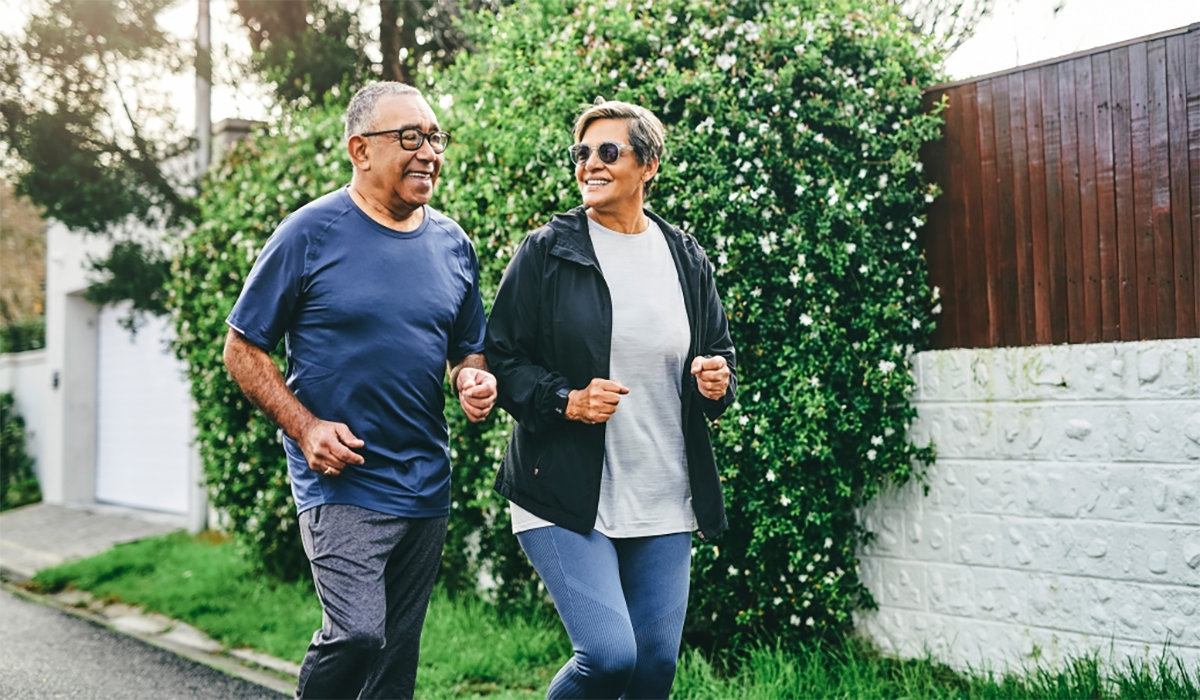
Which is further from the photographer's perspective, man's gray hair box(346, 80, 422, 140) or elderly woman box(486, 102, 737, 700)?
man's gray hair box(346, 80, 422, 140)

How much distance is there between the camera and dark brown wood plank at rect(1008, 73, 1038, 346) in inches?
191

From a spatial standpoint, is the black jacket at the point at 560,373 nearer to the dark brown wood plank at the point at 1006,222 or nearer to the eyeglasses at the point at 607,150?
the eyeglasses at the point at 607,150

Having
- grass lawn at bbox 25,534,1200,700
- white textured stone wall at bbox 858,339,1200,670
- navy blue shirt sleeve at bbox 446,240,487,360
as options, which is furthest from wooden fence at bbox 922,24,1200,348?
navy blue shirt sleeve at bbox 446,240,487,360

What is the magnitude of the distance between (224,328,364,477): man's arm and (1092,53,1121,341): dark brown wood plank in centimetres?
330

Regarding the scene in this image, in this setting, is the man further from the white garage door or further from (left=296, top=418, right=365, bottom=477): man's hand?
the white garage door

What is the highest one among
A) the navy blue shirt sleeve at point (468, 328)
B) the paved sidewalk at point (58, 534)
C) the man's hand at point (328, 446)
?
the navy blue shirt sleeve at point (468, 328)

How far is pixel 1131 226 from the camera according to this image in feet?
14.8

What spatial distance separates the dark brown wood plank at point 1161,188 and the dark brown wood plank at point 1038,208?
18.6 inches

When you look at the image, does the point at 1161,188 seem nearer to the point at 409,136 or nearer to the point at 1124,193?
the point at 1124,193

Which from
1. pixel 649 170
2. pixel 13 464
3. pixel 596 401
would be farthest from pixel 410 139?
pixel 13 464

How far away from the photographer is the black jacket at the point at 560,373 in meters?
3.03

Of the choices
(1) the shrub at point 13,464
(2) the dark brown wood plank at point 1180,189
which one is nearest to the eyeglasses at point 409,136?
(2) the dark brown wood plank at point 1180,189

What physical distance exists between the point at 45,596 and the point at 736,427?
20.5ft

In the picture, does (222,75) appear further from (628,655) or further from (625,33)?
(628,655)
